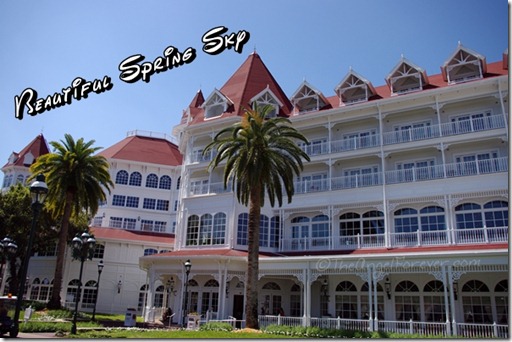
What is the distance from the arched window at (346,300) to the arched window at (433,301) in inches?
167

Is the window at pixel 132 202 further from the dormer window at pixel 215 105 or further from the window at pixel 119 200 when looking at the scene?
the dormer window at pixel 215 105

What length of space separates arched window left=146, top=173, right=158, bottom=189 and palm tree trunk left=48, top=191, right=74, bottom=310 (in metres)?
16.1

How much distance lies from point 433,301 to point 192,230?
1668cm

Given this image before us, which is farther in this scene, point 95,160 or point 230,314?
point 95,160

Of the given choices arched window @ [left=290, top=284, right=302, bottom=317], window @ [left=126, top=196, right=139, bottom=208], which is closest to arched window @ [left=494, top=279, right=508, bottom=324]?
arched window @ [left=290, top=284, right=302, bottom=317]

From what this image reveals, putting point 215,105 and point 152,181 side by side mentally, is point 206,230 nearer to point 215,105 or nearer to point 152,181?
point 215,105

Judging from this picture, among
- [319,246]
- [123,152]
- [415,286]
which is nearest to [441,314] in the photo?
[415,286]

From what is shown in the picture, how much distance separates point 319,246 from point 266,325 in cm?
694

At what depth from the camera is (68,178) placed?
1221 inches

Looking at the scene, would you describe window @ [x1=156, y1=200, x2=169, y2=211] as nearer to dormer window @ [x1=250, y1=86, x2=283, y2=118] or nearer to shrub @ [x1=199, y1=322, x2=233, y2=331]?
dormer window @ [x1=250, y1=86, x2=283, y2=118]

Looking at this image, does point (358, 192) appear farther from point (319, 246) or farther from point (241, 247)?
point (241, 247)

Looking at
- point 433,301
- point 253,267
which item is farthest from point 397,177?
point 253,267

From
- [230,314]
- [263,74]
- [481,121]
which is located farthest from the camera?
[263,74]

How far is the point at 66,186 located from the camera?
101 feet
